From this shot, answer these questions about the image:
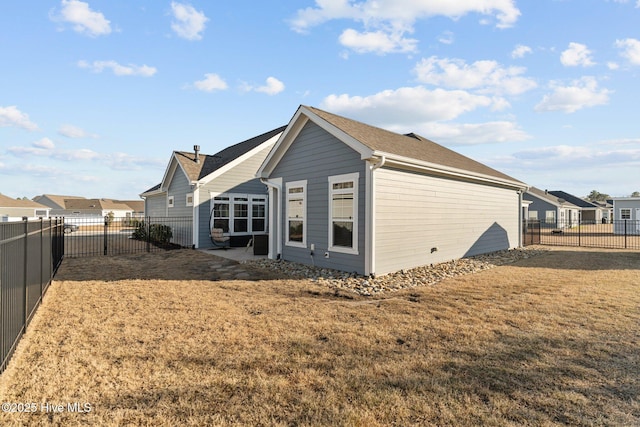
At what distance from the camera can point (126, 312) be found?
17.6 feet

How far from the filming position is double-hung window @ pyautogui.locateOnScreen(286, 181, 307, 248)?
9945 mm

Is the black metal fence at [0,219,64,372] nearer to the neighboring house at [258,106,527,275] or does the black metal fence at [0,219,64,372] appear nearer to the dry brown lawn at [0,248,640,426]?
the dry brown lawn at [0,248,640,426]

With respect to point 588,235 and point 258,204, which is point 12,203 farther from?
point 588,235

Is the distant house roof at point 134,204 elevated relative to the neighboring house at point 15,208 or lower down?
elevated

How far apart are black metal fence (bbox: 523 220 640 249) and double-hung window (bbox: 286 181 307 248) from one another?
13.8 metres

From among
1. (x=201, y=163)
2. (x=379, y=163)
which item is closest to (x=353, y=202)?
(x=379, y=163)

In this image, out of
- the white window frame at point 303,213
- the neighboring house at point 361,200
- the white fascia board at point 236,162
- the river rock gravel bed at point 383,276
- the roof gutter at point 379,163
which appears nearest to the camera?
the river rock gravel bed at point 383,276

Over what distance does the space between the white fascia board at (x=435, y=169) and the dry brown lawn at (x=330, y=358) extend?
3.41m

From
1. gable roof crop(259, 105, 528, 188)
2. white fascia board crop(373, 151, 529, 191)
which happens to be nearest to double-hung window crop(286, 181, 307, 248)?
gable roof crop(259, 105, 528, 188)

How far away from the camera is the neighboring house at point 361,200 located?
320 inches

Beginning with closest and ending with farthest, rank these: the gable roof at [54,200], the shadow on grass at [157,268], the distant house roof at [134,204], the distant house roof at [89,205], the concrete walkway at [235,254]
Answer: the shadow on grass at [157,268] < the concrete walkway at [235,254] < the distant house roof at [89,205] < the gable roof at [54,200] < the distant house roof at [134,204]

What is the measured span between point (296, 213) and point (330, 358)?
274 inches

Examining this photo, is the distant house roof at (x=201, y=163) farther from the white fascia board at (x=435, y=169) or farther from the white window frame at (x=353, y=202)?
the white fascia board at (x=435, y=169)

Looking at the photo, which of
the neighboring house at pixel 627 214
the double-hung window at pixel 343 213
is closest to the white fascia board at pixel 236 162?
the double-hung window at pixel 343 213
